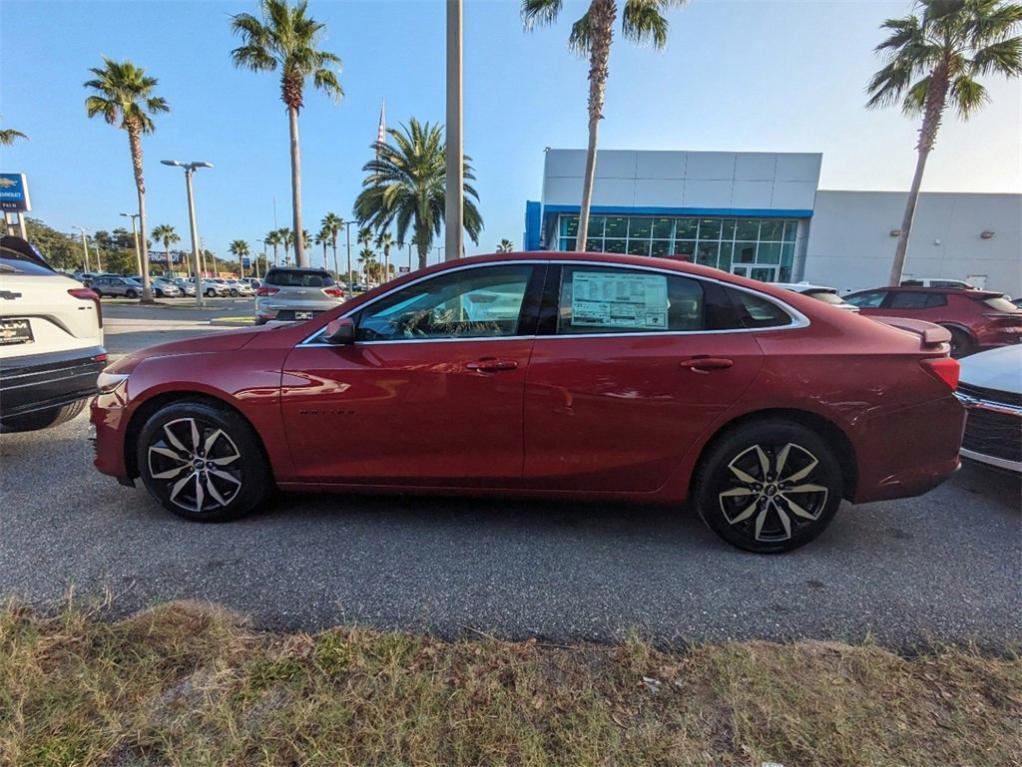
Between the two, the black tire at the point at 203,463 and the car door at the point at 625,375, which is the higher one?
the car door at the point at 625,375

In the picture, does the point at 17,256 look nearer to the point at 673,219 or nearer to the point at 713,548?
the point at 713,548

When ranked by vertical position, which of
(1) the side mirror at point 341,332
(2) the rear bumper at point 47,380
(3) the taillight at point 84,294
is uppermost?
(3) the taillight at point 84,294

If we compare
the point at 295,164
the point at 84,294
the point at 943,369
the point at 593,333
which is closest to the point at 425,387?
the point at 593,333

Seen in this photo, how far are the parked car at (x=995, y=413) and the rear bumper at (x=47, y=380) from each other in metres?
6.52

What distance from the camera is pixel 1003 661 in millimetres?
2027

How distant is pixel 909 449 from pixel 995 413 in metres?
1.44

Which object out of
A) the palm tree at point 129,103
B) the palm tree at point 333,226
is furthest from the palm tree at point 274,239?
the palm tree at point 129,103

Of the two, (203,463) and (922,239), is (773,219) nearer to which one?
(922,239)

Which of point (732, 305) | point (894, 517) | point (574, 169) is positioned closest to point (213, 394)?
point (732, 305)

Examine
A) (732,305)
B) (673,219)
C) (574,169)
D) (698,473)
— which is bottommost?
(698,473)

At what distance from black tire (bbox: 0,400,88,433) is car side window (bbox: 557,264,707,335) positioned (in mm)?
3948

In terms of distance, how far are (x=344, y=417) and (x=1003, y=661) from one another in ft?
10.2

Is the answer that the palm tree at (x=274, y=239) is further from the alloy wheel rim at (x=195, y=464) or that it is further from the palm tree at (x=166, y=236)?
the alloy wheel rim at (x=195, y=464)

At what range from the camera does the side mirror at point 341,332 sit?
2.78 metres
